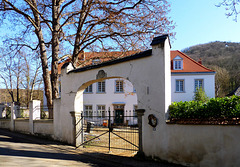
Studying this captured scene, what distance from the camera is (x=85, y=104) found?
A: 32031mm

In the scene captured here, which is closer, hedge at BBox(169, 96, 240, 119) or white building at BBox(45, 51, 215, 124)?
hedge at BBox(169, 96, 240, 119)

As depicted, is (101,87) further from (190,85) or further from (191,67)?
(191,67)

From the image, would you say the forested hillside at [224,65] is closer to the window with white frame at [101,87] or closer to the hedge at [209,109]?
the window with white frame at [101,87]

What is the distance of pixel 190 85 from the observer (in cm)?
3008

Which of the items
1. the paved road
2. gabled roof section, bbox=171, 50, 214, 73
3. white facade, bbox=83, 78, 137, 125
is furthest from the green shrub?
the paved road

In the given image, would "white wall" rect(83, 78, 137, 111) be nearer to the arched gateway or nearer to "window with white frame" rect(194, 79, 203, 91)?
"window with white frame" rect(194, 79, 203, 91)

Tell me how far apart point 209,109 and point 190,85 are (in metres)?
23.7

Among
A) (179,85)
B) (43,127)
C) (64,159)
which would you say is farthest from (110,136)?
(179,85)

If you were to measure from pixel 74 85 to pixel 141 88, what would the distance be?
423cm

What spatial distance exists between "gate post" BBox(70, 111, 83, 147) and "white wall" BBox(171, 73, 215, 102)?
20733 millimetres

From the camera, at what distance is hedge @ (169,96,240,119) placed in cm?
686

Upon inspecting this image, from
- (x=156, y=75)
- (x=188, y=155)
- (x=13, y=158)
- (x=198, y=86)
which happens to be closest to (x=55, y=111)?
(x=13, y=158)

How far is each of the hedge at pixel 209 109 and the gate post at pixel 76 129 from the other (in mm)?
5220

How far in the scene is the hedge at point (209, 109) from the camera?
686 centimetres
